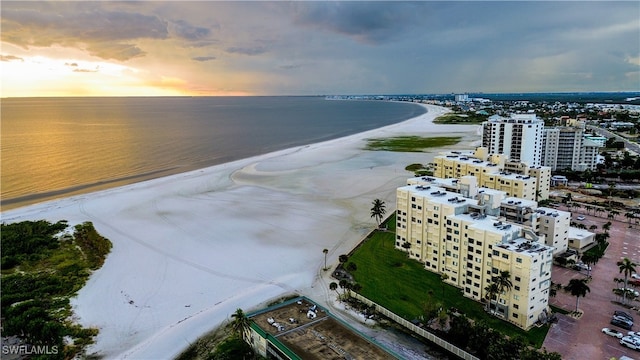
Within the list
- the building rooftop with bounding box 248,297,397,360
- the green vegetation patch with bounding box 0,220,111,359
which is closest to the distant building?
the building rooftop with bounding box 248,297,397,360

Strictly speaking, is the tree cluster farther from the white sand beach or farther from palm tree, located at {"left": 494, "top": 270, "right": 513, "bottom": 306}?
the white sand beach

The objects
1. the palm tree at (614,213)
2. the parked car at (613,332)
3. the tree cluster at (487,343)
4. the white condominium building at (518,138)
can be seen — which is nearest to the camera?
the tree cluster at (487,343)

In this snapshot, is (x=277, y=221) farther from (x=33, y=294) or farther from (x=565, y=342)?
(x=565, y=342)

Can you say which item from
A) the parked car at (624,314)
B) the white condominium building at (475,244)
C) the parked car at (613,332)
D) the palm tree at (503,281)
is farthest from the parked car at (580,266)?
the palm tree at (503,281)

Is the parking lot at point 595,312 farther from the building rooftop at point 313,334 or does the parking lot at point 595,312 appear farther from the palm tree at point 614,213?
the building rooftop at point 313,334

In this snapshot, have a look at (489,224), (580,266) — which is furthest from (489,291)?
(580,266)

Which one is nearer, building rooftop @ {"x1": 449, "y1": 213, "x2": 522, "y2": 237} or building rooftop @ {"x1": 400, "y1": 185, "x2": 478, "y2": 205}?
building rooftop @ {"x1": 449, "y1": 213, "x2": 522, "y2": 237}

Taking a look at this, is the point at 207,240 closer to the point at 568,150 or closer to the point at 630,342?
the point at 630,342

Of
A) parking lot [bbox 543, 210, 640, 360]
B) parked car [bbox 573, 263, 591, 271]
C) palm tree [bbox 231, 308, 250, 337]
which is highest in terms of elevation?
palm tree [bbox 231, 308, 250, 337]
